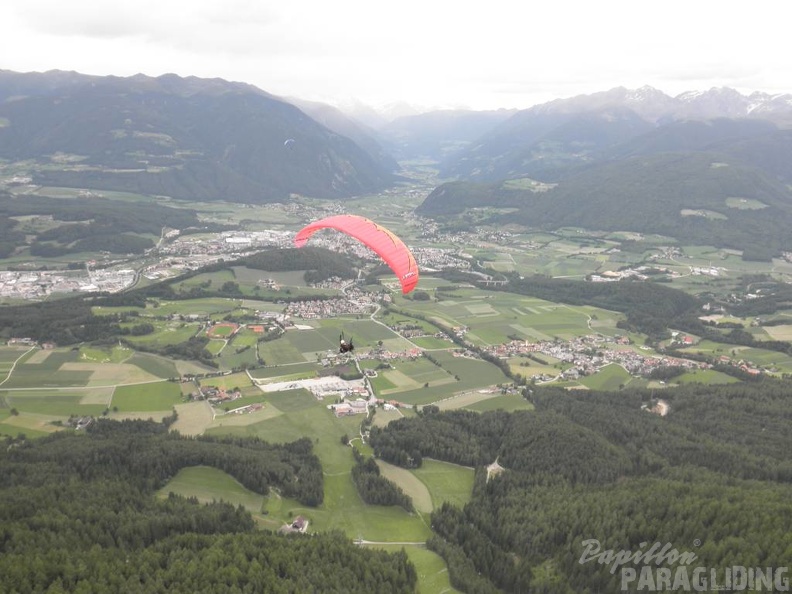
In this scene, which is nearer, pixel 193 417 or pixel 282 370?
pixel 193 417

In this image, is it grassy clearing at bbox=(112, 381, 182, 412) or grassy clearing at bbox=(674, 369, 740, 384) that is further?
grassy clearing at bbox=(674, 369, 740, 384)

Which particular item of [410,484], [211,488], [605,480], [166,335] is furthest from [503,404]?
[166,335]

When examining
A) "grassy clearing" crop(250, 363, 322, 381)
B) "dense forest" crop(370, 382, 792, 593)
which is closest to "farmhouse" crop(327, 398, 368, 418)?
"dense forest" crop(370, 382, 792, 593)

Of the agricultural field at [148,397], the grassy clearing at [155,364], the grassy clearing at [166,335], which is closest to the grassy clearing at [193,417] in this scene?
the agricultural field at [148,397]

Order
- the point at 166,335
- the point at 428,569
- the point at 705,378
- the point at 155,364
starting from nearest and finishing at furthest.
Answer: the point at 428,569, the point at 155,364, the point at 705,378, the point at 166,335

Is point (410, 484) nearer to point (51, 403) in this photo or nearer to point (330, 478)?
point (330, 478)

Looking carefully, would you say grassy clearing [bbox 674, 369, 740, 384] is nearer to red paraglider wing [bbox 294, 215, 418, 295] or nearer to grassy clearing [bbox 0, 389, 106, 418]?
red paraglider wing [bbox 294, 215, 418, 295]
